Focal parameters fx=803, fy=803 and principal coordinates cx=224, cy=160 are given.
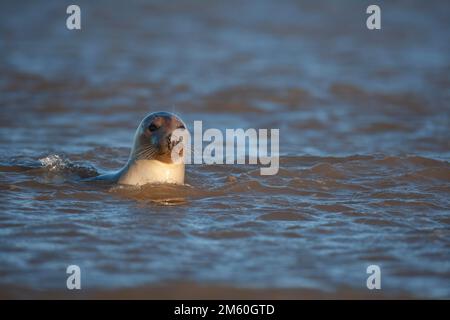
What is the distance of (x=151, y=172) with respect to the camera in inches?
287

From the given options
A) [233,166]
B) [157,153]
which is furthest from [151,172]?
[233,166]

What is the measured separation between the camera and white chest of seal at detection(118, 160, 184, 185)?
730 cm

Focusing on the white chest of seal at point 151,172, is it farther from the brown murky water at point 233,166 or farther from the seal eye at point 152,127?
the seal eye at point 152,127

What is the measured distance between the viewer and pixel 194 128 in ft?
36.9

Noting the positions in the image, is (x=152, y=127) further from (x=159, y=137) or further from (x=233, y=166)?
(x=233, y=166)

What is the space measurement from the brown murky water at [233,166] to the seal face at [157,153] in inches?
5.6

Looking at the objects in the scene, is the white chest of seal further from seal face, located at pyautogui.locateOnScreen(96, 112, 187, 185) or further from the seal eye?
the seal eye

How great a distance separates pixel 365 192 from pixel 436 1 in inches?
610

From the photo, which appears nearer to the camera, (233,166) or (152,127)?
(152,127)

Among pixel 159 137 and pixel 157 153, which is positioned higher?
pixel 159 137

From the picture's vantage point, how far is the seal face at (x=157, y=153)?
711cm

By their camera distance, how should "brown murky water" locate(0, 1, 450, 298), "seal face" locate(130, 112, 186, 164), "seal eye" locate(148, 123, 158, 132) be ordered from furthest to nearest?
1. "seal eye" locate(148, 123, 158, 132)
2. "seal face" locate(130, 112, 186, 164)
3. "brown murky water" locate(0, 1, 450, 298)

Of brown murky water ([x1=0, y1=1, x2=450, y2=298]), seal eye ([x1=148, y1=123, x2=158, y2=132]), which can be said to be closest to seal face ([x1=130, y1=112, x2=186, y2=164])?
seal eye ([x1=148, y1=123, x2=158, y2=132])

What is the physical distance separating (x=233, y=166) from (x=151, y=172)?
1711mm
